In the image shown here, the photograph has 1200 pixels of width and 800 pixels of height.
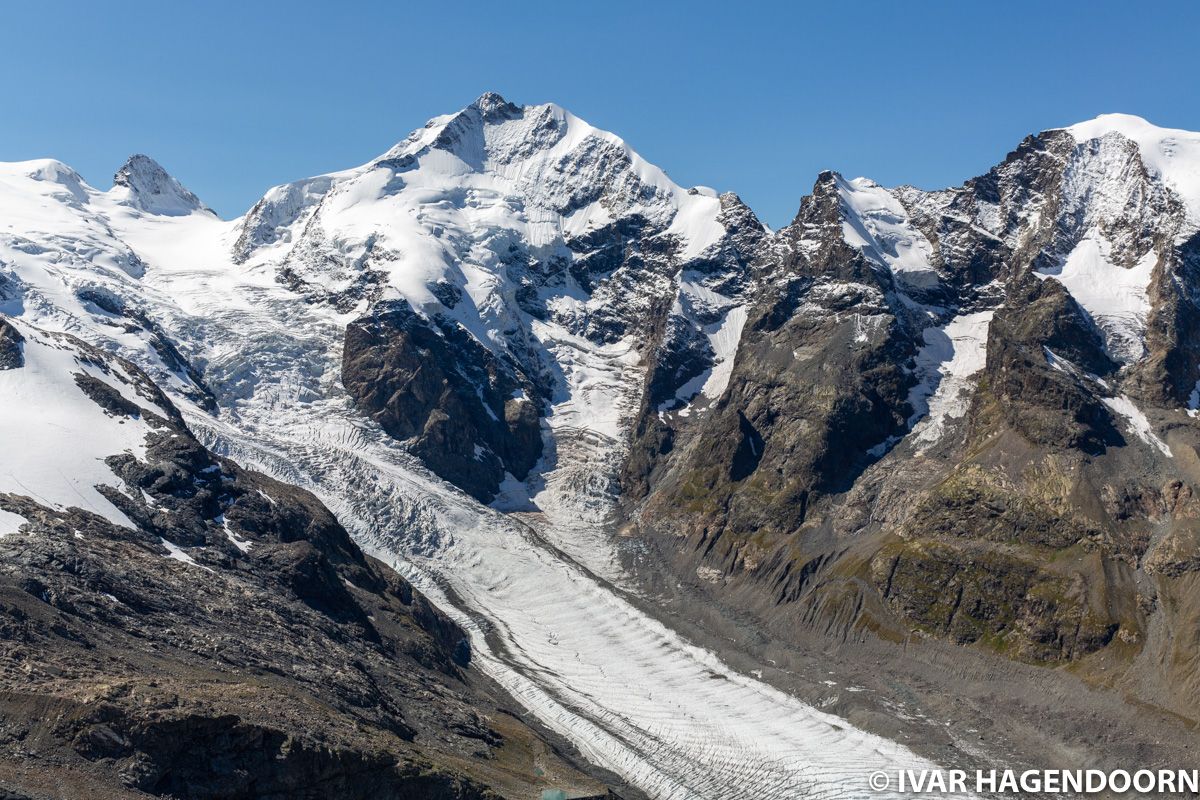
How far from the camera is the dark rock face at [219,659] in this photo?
200ft

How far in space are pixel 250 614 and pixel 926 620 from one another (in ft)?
292

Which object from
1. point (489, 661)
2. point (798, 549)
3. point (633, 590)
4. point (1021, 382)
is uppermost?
point (1021, 382)

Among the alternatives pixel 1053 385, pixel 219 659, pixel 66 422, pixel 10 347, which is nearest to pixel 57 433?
pixel 66 422

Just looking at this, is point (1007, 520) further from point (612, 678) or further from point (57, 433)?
point (57, 433)

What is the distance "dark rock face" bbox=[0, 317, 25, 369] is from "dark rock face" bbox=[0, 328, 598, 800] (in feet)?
27.6

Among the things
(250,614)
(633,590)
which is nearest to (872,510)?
(633,590)

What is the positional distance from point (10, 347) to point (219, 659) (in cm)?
8082

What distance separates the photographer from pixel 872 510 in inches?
6919

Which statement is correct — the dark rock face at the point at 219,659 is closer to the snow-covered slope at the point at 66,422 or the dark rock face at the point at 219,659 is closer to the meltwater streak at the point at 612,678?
the snow-covered slope at the point at 66,422

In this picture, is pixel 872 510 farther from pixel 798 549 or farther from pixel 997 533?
pixel 997 533

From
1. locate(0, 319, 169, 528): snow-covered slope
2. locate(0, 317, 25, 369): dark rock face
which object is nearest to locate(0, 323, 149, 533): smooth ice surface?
locate(0, 319, 169, 528): snow-covered slope

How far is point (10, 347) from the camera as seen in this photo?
475 feet

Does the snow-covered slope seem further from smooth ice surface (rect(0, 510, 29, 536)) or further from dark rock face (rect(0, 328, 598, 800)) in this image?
smooth ice surface (rect(0, 510, 29, 536))

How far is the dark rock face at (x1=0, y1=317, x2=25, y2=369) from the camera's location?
465ft
